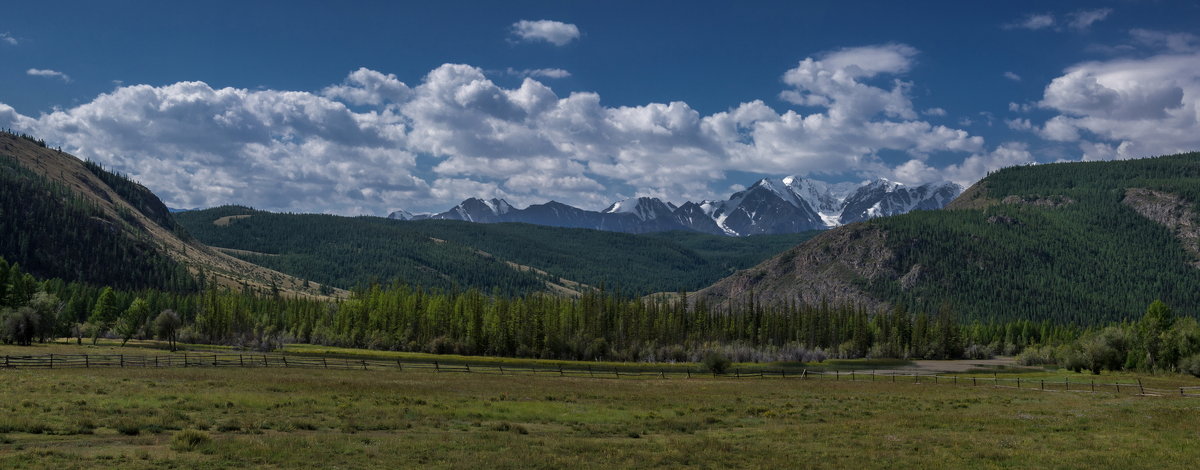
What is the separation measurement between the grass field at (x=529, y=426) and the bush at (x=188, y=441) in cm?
7

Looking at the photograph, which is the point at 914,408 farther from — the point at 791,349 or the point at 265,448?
the point at 791,349

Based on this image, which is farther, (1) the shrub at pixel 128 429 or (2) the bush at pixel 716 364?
(2) the bush at pixel 716 364

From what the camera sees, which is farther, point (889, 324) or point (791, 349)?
point (889, 324)

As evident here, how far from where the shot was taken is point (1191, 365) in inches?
3949

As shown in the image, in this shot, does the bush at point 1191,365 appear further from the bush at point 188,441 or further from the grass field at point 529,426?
the bush at point 188,441

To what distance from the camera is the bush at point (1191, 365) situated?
98375 mm

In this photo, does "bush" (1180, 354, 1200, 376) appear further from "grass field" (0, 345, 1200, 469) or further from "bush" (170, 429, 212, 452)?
"bush" (170, 429, 212, 452)

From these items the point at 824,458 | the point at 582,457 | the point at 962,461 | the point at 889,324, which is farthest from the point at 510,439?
the point at 889,324

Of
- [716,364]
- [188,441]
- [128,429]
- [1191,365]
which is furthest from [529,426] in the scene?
[1191,365]

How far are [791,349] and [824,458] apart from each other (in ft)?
481

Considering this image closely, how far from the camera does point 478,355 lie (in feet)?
477

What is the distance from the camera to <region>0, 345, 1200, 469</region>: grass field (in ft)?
95.5

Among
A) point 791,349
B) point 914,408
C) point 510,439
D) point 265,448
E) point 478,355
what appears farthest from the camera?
point 791,349

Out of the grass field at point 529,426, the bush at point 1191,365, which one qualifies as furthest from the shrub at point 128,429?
the bush at point 1191,365
